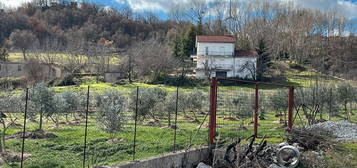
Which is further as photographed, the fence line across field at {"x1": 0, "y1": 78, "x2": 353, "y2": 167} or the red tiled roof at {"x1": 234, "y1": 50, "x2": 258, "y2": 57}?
the red tiled roof at {"x1": 234, "y1": 50, "x2": 258, "y2": 57}

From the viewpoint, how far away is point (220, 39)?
58062mm

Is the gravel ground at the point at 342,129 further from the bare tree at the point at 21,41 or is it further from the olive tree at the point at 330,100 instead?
the bare tree at the point at 21,41

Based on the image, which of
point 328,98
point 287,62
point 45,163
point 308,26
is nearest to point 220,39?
point 287,62

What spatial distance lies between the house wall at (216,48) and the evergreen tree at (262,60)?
5.01 metres

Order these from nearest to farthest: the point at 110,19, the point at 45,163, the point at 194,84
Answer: the point at 45,163, the point at 194,84, the point at 110,19

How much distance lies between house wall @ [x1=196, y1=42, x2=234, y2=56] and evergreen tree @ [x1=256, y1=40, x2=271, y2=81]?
501cm

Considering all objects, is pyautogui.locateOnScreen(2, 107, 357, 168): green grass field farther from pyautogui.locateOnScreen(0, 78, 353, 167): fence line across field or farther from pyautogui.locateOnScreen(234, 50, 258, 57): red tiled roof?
pyautogui.locateOnScreen(234, 50, 258, 57): red tiled roof

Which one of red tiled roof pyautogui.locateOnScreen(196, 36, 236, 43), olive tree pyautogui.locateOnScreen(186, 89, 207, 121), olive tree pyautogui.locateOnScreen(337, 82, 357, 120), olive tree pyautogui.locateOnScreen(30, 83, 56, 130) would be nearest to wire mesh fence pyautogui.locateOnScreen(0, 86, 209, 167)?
olive tree pyautogui.locateOnScreen(30, 83, 56, 130)

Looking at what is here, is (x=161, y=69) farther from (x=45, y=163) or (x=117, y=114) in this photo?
(x=45, y=163)

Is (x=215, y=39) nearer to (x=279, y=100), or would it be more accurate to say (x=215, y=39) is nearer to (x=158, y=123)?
(x=279, y=100)

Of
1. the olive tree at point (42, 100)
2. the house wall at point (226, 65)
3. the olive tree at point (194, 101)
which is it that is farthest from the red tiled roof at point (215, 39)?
the olive tree at point (42, 100)

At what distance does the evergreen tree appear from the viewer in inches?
2128

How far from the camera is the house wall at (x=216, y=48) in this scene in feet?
187

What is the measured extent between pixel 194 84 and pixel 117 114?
3522 centimetres
